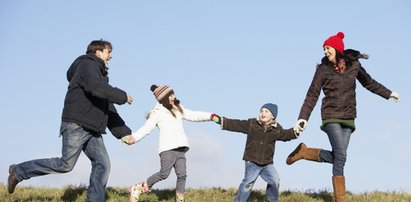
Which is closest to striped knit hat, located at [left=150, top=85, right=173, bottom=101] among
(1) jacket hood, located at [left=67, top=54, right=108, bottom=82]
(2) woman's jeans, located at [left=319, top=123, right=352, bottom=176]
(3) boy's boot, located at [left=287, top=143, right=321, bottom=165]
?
(1) jacket hood, located at [left=67, top=54, right=108, bottom=82]

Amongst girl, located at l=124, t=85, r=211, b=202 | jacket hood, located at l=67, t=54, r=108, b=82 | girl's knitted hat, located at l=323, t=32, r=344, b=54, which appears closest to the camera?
jacket hood, located at l=67, t=54, r=108, b=82

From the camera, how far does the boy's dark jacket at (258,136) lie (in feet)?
30.7

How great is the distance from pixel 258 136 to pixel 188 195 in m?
1.88

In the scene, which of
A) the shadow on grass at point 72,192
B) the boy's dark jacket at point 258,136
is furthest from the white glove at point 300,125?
the shadow on grass at point 72,192

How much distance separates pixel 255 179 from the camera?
365 inches

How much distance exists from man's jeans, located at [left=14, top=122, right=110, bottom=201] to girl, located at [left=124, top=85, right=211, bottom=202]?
2.62 ft

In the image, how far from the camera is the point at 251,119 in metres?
9.62

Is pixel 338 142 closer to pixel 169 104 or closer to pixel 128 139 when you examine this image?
pixel 169 104

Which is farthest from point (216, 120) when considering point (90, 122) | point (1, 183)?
point (1, 183)

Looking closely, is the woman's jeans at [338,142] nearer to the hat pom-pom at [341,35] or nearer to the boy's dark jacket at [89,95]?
the hat pom-pom at [341,35]

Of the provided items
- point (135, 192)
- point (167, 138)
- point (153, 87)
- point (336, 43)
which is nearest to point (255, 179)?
point (167, 138)

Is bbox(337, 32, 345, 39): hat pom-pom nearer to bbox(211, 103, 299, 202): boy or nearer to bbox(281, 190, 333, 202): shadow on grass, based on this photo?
bbox(211, 103, 299, 202): boy

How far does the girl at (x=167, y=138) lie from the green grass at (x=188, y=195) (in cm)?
54

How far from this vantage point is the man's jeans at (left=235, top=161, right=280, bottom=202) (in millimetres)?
9219
